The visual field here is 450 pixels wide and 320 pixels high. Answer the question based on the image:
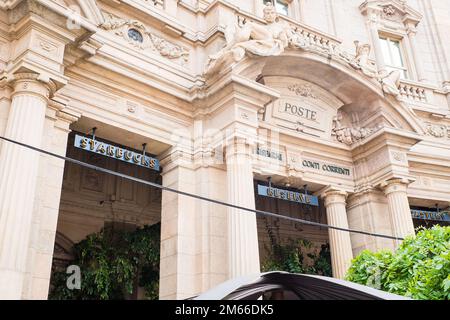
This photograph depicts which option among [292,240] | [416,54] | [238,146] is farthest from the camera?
[416,54]

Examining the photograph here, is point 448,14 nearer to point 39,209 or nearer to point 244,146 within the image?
point 244,146

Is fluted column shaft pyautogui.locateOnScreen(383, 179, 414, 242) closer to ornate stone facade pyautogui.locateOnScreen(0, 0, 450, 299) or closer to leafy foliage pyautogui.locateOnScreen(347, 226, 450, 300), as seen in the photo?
ornate stone facade pyautogui.locateOnScreen(0, 0, 450, 299)

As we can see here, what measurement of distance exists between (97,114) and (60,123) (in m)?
0.94

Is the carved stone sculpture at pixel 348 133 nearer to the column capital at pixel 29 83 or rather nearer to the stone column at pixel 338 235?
the stone column at pixel 338 235

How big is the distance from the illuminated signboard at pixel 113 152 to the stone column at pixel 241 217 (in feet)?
6.14

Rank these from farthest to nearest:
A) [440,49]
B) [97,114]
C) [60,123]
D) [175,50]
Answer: [440,49]
[175,50]
[97,114]
[60,123]

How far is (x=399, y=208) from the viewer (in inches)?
504

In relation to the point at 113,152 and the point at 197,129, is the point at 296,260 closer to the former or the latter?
the point at 197,129

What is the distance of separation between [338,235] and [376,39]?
9.08m

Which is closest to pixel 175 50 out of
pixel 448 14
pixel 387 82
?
pixel 387 82

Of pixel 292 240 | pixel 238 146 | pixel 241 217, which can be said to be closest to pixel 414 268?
pixel 241 217

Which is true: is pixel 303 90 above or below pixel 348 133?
above

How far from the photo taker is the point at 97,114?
995 cm

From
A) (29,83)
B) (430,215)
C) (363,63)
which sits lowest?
(430,215)
